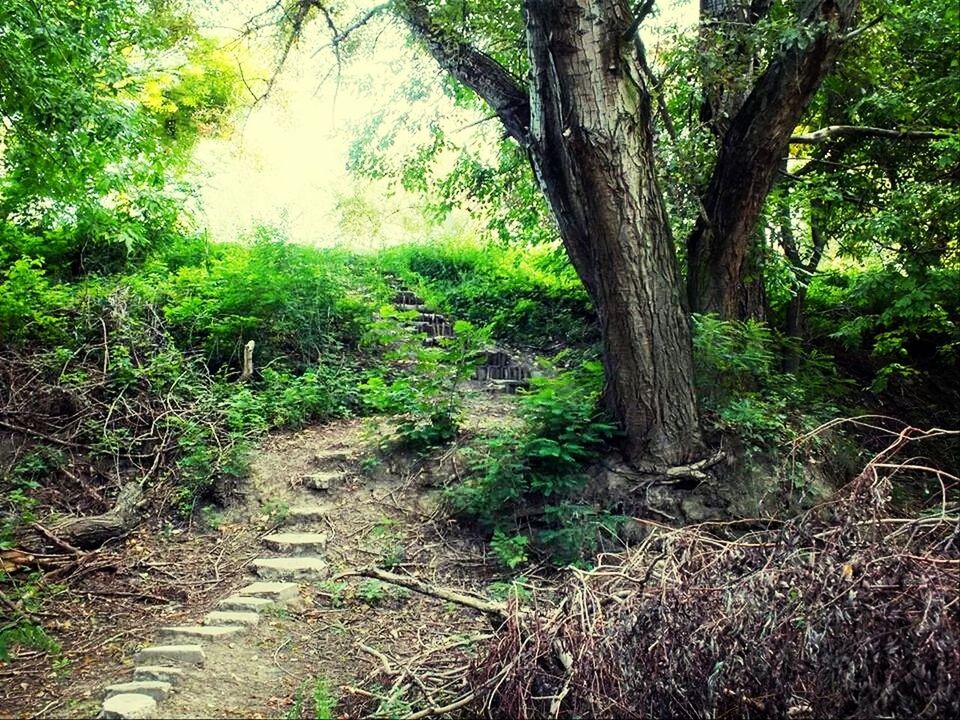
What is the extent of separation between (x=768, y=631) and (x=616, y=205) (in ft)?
11.1

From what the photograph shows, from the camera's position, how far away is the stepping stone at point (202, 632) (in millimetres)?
4449

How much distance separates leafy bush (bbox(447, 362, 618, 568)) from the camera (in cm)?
550

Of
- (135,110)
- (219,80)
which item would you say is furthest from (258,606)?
(219,80)

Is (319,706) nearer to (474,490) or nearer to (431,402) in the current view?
(474,490)

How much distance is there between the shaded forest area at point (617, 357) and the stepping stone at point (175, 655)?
2.85 feet

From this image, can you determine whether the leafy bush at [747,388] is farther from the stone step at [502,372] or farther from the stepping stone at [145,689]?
the stepping stone at [145,689]

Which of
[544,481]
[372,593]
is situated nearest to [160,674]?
[372,593]

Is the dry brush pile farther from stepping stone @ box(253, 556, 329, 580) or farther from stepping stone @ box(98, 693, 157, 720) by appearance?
stepping stone @ box(253, 556, 329, 580)

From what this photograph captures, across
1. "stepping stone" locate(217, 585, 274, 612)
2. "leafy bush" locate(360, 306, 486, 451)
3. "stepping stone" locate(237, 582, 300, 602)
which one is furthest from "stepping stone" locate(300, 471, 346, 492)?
"stepping stone" locate(217, 585, 274, 612)

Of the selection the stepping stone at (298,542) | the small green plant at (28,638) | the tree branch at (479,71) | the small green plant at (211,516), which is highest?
the tree branch at (479,71)

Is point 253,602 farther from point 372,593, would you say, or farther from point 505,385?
point 505,385

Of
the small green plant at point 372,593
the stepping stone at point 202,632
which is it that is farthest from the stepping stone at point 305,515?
the stepping stone at point 202,632

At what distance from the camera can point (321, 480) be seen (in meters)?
6.81

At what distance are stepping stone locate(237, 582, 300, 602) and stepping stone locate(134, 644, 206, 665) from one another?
897mm
